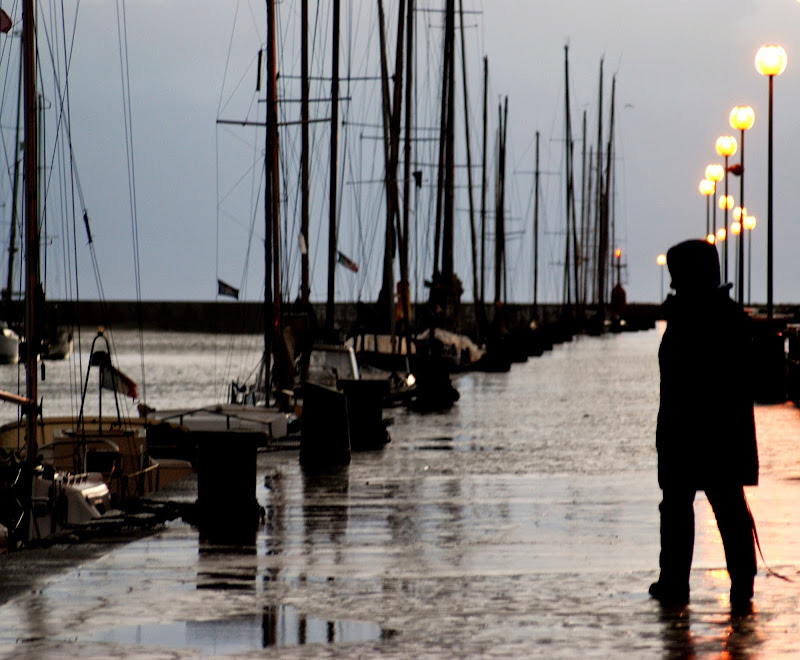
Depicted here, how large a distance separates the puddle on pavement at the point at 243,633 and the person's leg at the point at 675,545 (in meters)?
1.74

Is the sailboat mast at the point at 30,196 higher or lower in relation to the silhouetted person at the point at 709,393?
higher

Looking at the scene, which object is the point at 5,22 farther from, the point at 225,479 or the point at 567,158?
the point at 567,158

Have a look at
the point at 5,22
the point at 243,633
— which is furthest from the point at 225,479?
the point at 5,22

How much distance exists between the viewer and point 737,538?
866cm

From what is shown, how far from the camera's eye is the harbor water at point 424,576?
7730 millimetres

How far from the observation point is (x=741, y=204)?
1507 inches

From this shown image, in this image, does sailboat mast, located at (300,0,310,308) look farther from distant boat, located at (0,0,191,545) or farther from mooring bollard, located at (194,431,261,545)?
mooring bollard, located at (194,431,261,545)

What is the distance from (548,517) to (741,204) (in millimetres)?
26774

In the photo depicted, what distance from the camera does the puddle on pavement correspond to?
7676 mm

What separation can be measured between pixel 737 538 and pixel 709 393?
843mm

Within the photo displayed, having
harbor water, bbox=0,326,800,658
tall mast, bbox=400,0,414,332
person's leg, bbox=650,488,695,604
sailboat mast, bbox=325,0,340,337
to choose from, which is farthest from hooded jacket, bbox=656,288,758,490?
tall mast, bbox=400,0,414,332

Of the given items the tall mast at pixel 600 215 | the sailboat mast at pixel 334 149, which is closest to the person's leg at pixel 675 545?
the sailboat mast at pixel 334 149

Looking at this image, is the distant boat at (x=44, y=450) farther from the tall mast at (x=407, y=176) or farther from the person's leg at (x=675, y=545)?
the tall mast at (x=407, y=176)

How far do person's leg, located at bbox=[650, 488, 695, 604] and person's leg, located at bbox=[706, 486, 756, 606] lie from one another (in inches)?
7.0
